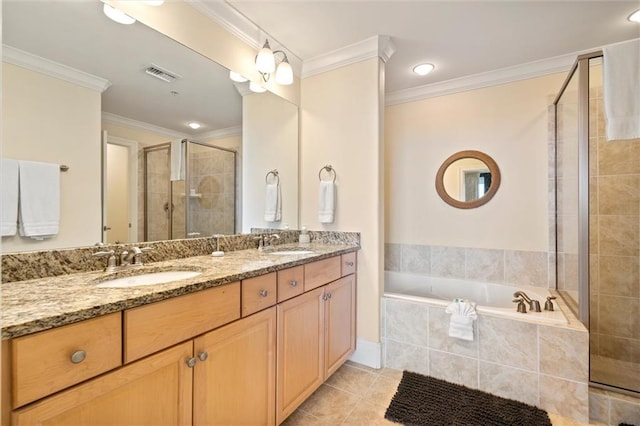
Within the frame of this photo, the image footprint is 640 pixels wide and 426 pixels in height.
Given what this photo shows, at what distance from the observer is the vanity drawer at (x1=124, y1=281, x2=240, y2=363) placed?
0.86 metres

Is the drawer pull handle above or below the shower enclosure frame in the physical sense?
below

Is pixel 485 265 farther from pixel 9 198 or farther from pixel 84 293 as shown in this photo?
pixel 9 198

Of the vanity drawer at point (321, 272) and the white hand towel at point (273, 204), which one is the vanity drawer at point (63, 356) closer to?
the vanity drawer at point (321, 272)

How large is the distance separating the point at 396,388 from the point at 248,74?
234 cm

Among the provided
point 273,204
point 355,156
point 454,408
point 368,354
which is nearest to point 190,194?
point 273,204

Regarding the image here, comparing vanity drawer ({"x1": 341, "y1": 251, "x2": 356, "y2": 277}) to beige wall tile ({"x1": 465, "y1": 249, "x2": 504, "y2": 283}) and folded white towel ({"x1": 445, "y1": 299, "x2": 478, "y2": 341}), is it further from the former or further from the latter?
beige wall tile ({"x1": 465, "y1": 249, "x2": 504, "y2": 283})

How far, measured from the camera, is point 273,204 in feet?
7.76

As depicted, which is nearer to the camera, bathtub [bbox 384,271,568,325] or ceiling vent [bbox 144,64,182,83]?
ceiling vent [bbox 144,64,182,83]

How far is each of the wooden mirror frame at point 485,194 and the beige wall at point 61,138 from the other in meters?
2.68

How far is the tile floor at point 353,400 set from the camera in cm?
161

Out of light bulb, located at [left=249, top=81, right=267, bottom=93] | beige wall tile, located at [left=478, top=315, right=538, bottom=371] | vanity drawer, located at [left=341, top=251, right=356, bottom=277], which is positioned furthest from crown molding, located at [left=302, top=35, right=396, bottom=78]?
beige wall tile, located at [left=478, top=315, right=538, bottom=371]

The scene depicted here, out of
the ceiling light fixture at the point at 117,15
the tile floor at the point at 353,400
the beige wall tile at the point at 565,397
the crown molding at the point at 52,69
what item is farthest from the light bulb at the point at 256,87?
the beige wall tile at the point at 565,397

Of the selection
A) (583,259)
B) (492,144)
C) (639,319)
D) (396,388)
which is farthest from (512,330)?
(492,144)

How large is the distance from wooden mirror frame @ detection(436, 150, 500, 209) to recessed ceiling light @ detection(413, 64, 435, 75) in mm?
807
